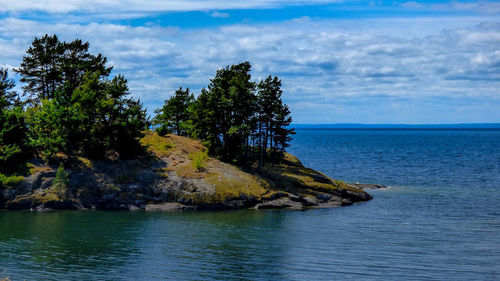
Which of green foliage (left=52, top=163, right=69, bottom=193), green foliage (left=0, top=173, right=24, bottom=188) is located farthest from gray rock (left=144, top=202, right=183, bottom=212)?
green foliage (left=0, top=173, right=24, bottom=188)

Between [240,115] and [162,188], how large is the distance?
17846 millimetres

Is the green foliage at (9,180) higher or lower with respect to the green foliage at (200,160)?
lower

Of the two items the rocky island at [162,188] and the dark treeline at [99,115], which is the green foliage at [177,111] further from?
the rocky island at [162,188]

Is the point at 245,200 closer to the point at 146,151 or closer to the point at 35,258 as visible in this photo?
the point at 146,151

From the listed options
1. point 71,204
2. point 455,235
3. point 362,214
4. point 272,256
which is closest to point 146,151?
point 71,204

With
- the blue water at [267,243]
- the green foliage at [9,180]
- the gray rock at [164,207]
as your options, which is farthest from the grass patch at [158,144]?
the green foliage at [9,180]

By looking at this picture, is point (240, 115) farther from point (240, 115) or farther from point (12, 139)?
point (12, 139)

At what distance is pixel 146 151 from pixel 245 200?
17332 millimetres

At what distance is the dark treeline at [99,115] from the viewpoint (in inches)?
2746

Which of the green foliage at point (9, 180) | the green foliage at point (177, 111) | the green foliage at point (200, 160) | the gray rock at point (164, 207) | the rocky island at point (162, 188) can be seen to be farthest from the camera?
the green foliage at point (177, 111)

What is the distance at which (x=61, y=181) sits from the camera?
6581 cm

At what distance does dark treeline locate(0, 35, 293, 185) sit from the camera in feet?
229

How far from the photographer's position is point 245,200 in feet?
220

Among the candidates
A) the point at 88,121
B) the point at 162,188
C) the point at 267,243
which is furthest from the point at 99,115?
the point at 267,243
